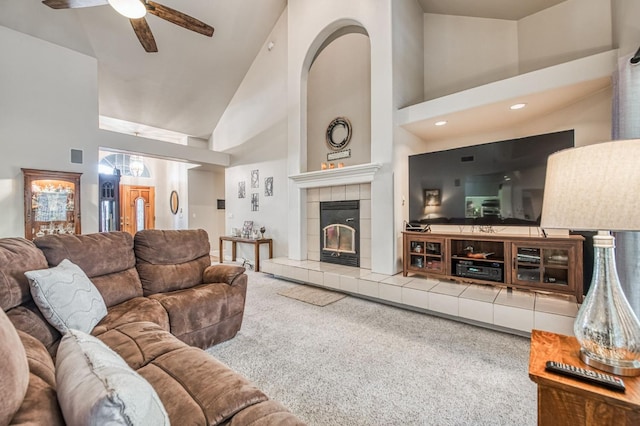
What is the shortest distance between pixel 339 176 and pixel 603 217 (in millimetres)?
3506

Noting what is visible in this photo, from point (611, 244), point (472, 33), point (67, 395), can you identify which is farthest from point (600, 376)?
point (472, 33)

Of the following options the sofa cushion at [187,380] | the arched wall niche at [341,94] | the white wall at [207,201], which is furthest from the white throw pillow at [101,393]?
the white wall at [207,201]

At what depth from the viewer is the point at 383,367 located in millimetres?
2066

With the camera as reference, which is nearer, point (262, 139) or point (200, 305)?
point (200, 305)

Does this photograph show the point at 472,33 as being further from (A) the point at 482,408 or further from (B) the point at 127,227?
(B) the point at 127,227

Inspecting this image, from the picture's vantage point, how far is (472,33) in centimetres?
396

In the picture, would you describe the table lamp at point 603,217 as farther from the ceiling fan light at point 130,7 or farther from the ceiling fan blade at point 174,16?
the ceiling fan blade at point 174,16

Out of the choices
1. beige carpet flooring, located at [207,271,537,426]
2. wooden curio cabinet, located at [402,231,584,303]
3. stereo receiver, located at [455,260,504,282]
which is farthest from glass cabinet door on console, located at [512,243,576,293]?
beige carpet flooring, located at [207,271,537,426]

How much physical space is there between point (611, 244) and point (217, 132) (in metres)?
7.51

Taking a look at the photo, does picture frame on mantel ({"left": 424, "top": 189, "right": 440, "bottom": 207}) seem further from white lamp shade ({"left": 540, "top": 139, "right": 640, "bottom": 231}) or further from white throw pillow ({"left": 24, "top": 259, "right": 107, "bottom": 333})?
white throw pillow ({"left": 24, "top": 259, "right": 107, "bottom": 333})

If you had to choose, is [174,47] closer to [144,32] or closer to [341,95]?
[144,32]

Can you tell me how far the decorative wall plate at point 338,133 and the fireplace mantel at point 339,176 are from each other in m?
0.77

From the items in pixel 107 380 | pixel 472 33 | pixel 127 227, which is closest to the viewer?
pixel 107 380

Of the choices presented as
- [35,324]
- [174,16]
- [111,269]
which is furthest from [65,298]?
[174,16]
